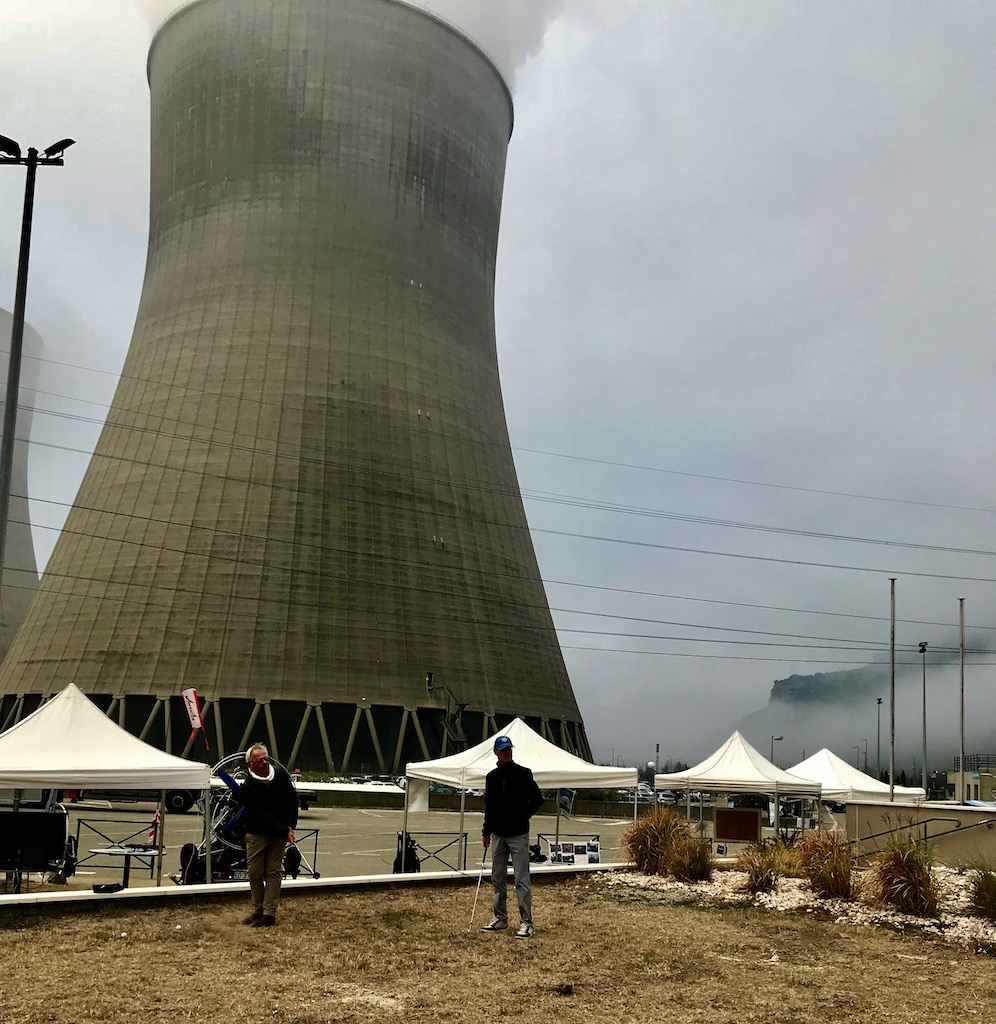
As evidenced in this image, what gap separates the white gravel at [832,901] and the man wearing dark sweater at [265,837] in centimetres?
418

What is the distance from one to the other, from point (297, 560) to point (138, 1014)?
2566 cm

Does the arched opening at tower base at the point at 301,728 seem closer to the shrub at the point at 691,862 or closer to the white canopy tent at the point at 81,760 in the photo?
the white canopy tent at the point at 81,760

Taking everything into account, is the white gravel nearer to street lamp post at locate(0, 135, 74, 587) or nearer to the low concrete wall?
the low concrete wall

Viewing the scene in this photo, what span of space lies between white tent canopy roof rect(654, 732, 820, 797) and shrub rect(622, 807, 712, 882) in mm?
4714

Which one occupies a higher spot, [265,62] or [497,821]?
[265,62]

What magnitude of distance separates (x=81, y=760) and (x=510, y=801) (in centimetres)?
483

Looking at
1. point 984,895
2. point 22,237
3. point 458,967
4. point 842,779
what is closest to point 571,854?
point 984,895

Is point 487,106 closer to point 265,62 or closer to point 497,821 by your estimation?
point 265,62

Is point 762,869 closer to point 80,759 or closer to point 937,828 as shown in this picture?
point 937,828

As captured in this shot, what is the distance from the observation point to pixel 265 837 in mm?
8773

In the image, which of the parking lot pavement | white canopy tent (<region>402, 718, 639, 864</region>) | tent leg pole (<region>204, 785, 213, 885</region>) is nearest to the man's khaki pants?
tent leg pole (<region>204, 785, 213, 885</region>)

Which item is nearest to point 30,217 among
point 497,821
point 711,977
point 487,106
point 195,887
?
point 195,887

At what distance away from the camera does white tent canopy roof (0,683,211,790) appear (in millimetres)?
10523

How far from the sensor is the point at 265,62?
33969 millimetres
